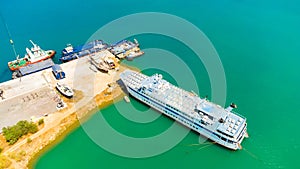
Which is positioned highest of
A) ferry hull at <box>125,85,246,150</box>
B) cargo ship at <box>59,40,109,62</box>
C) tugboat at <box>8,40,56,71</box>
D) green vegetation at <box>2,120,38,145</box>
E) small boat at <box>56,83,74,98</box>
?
ferry hull at <box>125,85,246,150</box>

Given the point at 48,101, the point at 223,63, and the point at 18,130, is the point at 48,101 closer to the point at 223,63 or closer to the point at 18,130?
the point at 18,130

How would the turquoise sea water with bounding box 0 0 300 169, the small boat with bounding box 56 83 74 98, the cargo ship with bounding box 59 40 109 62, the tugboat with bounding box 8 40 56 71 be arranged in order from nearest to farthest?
the turquoise sea water with bounding box 0 0 300 169 < the small boat with bounding box 56 83 74 98 < the tugboat with bounding box 8 40 56 71 < the cargo ship with bounding box 59 40 109 62

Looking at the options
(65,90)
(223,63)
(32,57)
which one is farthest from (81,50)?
(223,63)

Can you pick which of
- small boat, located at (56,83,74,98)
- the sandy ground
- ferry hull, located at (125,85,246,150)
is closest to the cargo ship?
the sandy ground

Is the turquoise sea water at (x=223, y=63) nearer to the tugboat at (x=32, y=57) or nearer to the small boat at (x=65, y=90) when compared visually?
the tugboat at (x=32, y=57)

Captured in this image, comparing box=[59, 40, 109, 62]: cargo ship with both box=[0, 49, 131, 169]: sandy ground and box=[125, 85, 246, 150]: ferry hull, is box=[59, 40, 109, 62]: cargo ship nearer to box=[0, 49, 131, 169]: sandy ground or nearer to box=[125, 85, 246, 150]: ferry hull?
box=[0, 49, 131, 169]: sandy ground

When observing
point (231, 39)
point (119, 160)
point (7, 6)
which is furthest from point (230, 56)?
point (7, 6)

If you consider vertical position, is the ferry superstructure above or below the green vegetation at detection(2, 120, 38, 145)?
above

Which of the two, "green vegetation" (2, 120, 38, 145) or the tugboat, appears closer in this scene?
"green vegetation" (2, 120, 38, 145)
